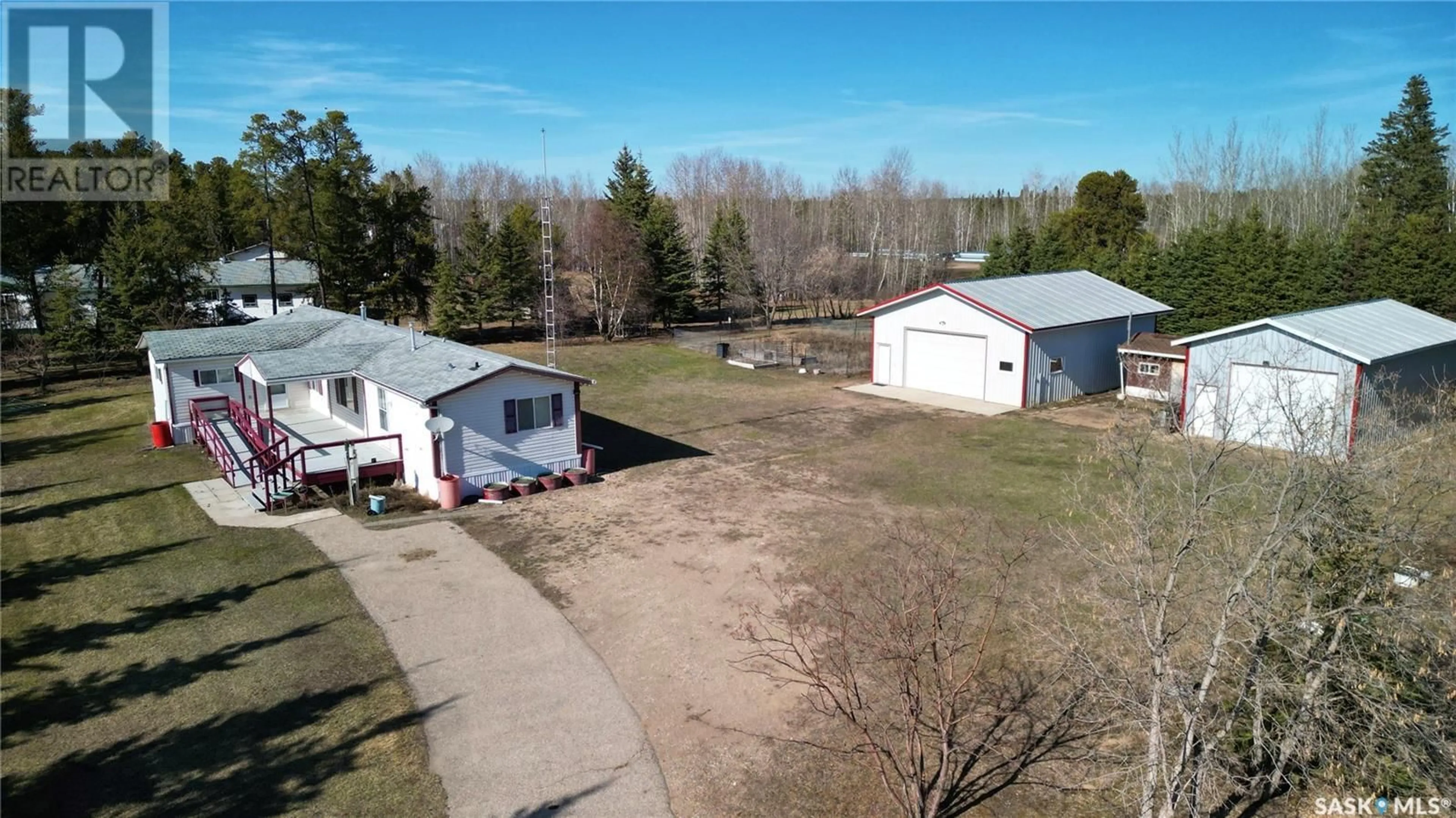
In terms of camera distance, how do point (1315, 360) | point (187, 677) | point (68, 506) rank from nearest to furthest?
point (187, 677), point (68, 506), point (1315, 360)

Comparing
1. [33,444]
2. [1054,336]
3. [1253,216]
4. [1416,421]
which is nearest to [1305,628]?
[1416,421]

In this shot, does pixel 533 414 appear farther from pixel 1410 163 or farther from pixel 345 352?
pixel 1410 163

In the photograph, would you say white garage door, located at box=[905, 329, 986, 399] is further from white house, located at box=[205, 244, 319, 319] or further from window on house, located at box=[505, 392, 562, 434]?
white house, located at box=[205, 244, 319, 319]

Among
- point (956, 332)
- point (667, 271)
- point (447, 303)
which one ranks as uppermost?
point (667, 271)

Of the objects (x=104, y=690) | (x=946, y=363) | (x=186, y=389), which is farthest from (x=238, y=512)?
(x=946, y=363)

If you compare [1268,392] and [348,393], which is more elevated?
[1268,392]

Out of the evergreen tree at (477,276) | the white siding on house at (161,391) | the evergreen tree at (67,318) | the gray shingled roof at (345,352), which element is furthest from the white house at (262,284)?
the white siding on house at (161,391)
